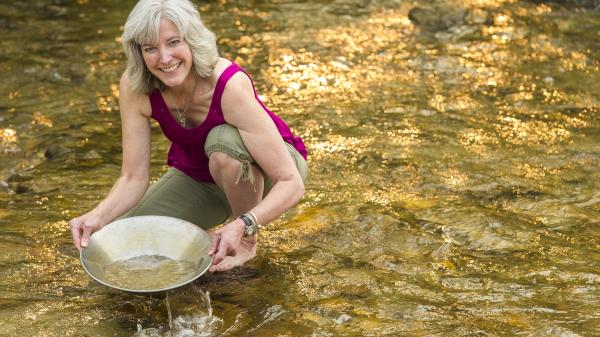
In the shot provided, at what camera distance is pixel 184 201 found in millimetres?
3891

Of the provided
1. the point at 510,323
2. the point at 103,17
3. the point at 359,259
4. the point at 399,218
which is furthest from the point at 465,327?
the point at 103,17

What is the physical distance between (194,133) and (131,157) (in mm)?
296

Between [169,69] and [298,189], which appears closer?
[169,69]

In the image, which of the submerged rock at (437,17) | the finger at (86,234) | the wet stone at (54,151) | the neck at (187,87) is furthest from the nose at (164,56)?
the submerged rock at (437,17)

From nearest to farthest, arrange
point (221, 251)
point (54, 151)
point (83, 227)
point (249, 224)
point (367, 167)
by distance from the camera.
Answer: point (221, 251) → point (249, 224) → point (83, 227) → point (367, 167) → point (54, 151)

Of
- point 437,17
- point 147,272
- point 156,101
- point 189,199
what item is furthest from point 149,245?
point 437,17

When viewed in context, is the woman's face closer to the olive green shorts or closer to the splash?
the olive green shorts

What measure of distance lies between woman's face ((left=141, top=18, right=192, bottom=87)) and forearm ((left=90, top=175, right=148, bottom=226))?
1.59 ft

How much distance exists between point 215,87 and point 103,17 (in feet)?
16.2

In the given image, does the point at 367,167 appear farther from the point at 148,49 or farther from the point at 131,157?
the point at 148,49

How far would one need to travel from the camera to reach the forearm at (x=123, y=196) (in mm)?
3684

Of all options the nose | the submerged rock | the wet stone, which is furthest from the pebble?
the submerged rock

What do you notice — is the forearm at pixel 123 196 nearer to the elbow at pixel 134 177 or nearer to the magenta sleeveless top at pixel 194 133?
the elbow at pixel 134 177

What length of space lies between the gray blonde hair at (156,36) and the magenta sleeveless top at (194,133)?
0.07 metres
